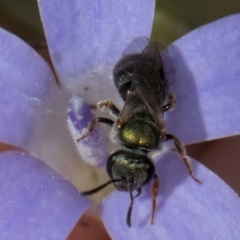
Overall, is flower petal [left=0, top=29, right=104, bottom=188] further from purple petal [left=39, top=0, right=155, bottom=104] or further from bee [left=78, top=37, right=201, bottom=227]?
bee [left=78, top=37, right=201, bottom=227]

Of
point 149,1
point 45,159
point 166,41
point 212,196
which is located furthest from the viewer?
point 166,41

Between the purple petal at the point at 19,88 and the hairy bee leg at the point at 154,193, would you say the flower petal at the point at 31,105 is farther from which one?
the hairy bee leg at the point at 154,193

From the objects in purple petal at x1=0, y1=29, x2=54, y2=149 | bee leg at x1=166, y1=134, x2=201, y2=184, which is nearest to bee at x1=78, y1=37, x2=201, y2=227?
bee leg at x1=166, y1=134, x2=201, y2=184

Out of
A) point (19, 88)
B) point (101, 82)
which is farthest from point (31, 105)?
point (101, 82)

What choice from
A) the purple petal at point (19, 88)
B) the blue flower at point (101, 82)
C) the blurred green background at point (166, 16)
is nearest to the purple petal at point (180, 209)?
the blue flower at point (101, 82)

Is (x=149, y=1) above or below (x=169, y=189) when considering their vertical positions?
above

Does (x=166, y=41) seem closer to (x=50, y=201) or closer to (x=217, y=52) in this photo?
(x=217, y=52)

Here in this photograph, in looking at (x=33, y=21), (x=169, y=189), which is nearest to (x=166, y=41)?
(x=33, y=21)

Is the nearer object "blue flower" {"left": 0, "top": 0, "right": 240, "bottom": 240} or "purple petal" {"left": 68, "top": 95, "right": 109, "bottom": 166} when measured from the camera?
"blue flower" {"left": 0, "top": 0, "right": 240, "bottom": 240}
